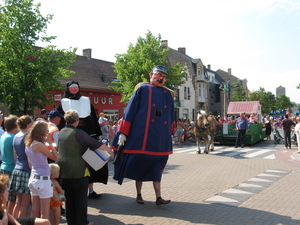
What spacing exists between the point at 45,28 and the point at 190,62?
34.3 metres

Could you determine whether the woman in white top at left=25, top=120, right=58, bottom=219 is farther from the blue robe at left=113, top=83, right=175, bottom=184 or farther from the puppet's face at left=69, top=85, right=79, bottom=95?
the puppet's face at left=69, top=85, right=79, bottom=95

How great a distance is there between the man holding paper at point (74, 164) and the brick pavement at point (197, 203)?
598mm

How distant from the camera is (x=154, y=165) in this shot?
541cm

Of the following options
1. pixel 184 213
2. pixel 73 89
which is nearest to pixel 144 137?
pixel 184 213

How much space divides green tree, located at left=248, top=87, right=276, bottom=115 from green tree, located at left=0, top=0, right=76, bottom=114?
5318 cm

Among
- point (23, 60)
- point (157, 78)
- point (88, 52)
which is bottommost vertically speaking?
point (157, 78)

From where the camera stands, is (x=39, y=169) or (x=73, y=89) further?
(x=73, y=89)

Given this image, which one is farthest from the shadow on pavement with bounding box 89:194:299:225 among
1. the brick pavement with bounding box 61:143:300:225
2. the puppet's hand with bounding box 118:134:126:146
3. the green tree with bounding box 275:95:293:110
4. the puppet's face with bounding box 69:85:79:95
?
the green tree with bounding box 275:95:293:110

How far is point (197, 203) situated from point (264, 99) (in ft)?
204

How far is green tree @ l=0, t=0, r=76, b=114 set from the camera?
14.5 meters

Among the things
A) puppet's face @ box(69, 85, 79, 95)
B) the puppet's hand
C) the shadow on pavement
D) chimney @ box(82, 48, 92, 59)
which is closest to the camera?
the shadow on pavement

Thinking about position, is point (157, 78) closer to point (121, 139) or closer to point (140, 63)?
point (121, 139)

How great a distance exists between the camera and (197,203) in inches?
221

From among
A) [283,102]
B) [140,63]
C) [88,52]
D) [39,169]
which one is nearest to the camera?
[39,169]
